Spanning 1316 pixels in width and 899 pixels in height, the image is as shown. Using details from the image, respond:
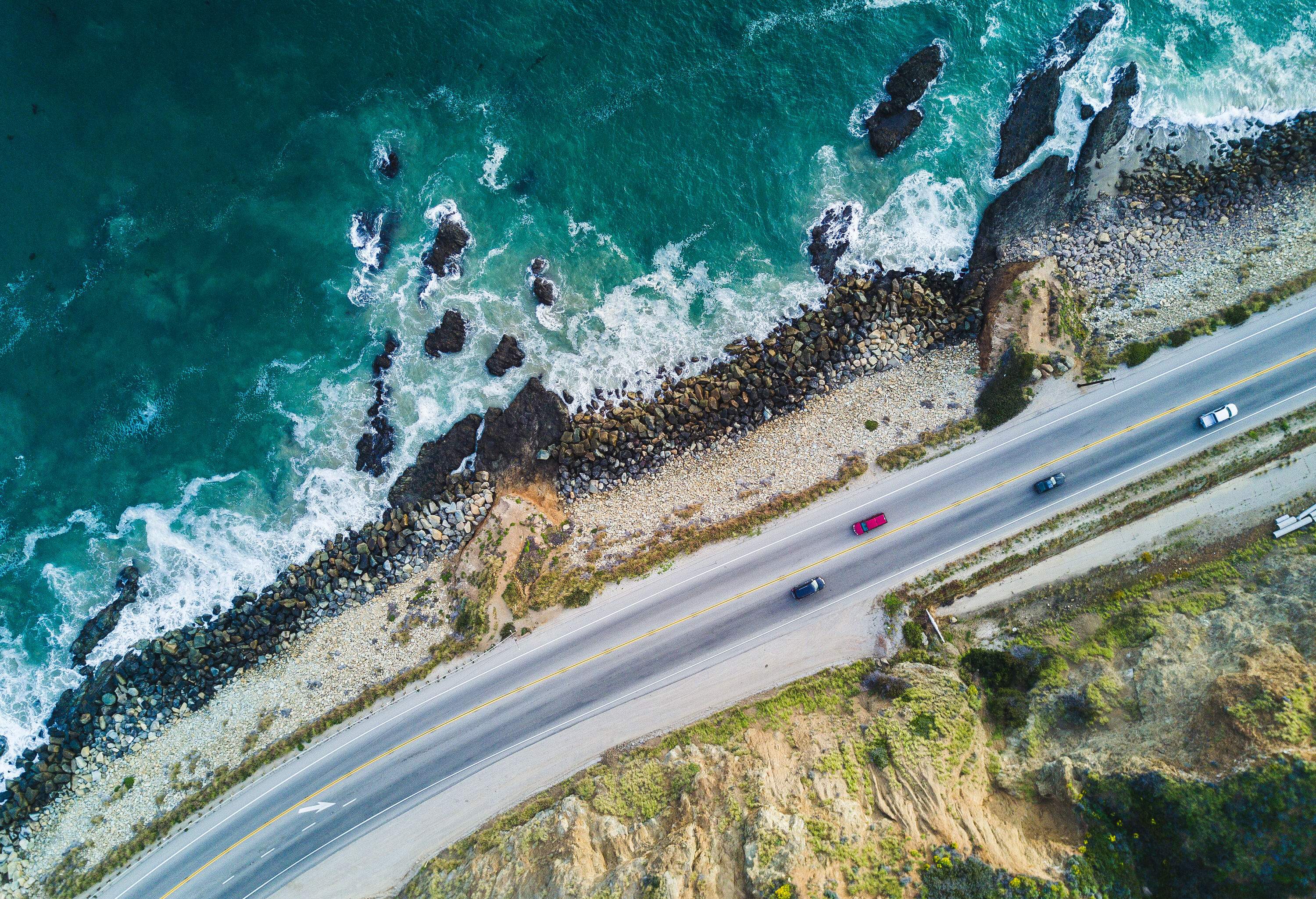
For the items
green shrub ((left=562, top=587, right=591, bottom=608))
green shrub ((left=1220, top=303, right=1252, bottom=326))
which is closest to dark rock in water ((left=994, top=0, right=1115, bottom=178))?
green shrub ((left=1220, top=303, right=1252, bottom=326))

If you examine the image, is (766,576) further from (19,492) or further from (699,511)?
(19,492)

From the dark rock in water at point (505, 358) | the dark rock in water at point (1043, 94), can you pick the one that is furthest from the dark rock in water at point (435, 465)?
the dark rock in water at point (1043, 94)

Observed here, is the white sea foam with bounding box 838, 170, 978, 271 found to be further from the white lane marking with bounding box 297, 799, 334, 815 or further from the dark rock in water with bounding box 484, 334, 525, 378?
the white lane marking with bounding box 297, 799, 334, 815

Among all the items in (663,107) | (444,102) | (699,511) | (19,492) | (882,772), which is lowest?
(882,772)

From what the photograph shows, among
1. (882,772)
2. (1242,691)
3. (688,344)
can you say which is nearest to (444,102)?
(688,344)

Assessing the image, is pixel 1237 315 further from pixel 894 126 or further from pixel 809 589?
pixel 809 589

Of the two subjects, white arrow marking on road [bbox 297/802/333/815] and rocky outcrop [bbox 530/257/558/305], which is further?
rocky outcrop [bbox 530/257/558/305]

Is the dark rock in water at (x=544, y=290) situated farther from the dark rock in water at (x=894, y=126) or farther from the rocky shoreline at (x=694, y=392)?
the dark rock in water at (x=894, y=126)
